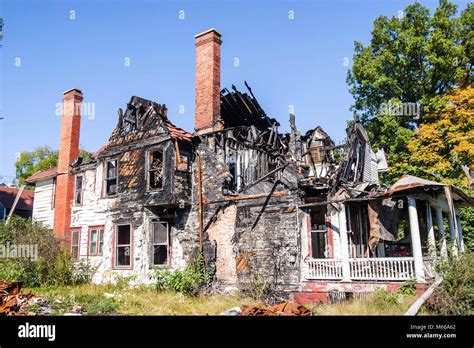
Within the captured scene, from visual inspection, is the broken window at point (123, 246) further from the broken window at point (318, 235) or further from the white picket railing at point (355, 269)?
the white picket railing at point (355, 269)

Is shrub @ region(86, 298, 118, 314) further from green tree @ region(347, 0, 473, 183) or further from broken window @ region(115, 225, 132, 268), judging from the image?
green tree @ region(347, 0, 473, 183)

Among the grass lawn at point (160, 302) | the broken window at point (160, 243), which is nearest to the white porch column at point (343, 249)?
the grass lawn at point (160, 302)

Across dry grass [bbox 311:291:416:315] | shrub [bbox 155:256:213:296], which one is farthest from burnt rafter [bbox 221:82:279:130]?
dry grass [bbox 311:291:416:315]

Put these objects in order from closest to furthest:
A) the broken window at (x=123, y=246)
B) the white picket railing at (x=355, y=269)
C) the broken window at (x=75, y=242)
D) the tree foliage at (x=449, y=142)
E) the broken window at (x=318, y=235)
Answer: the white picket railing at (x=355, y=269) → the broken window at (x=318, y=235) → the broken window at (x=123, y=246) → the broken window at (x=75, y=242) → the tree foliage at (x=449, y=142)

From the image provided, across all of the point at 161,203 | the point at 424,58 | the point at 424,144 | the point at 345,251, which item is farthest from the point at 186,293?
the point at 424,58

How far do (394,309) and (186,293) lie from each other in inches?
314

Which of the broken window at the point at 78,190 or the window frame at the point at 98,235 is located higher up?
the broken window at the point at 78,190

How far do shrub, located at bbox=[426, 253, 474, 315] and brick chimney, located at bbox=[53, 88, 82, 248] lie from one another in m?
18.6

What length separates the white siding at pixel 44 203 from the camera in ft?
82.0

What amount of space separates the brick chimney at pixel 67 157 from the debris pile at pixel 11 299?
8.18 m

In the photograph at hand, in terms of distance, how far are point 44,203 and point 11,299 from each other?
1425 centimetres

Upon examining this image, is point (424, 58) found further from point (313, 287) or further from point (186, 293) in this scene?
point (186, 293)

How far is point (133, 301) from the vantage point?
14516mm

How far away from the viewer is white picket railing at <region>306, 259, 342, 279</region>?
1360cm
